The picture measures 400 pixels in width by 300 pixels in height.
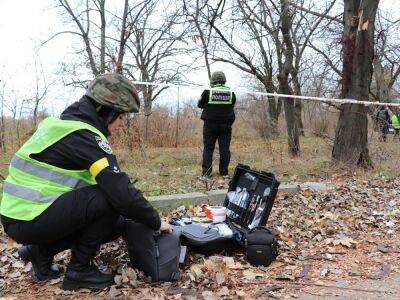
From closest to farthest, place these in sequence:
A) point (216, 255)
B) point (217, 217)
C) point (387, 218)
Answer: point (216, 255) → point (217, 217) → point (387, 218)

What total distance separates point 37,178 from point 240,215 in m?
2.10

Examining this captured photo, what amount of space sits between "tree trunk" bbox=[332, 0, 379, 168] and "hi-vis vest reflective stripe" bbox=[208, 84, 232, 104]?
267cm

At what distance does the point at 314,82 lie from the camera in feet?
89.4

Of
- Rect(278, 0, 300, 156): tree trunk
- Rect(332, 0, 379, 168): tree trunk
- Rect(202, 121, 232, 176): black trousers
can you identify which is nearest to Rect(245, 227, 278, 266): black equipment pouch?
Rect(202, 121, 232, 176): black trousers

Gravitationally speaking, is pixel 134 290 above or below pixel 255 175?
below

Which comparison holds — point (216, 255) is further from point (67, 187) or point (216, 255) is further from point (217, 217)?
point (67, 187)

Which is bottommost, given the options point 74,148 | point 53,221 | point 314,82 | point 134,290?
point 134,290

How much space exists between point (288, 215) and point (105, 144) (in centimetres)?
286

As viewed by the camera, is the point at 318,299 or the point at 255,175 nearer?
the point at 318,299

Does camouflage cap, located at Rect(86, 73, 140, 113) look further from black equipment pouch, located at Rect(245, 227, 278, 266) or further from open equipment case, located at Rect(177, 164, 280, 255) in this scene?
black equipment pouch, located at Rect(245, 227, 278, 266)

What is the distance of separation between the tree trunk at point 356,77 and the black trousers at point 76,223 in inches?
262

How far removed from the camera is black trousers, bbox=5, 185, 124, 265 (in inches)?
120

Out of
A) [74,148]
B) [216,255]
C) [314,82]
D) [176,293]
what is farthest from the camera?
[314,82]

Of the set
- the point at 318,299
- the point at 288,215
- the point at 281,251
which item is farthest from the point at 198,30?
the point at 318,299
